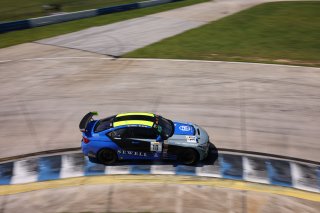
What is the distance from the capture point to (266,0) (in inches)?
1859

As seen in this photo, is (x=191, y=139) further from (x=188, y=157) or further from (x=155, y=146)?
(x=155, y=146)

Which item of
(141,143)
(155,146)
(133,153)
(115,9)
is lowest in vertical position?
(133,153)

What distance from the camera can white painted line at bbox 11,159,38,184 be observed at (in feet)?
39.2

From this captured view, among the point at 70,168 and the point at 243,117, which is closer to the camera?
the point at 70,168

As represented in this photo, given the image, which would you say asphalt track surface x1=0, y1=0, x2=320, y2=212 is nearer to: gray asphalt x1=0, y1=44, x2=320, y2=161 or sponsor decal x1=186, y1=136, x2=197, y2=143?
gray asphalt x1=0, y1=44, x2=320, y2=161

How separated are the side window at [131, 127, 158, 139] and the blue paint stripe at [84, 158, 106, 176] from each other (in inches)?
61.9

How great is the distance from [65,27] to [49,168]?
76.3 feet

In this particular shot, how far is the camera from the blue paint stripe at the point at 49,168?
39.7ft

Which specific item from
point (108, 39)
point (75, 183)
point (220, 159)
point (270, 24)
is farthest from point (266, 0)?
point (75, 183)

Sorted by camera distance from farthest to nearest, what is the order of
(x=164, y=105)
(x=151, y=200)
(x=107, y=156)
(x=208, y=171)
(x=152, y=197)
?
(x=164, y=105)
(x=107, y=156)
(x=208, y=171)
(x=152, y=197)
(x=151, y=200)

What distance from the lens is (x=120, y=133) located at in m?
12.3

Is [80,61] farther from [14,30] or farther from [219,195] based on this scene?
[219,195]

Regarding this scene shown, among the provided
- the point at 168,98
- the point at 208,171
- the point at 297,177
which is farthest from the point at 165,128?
the point at 168,98

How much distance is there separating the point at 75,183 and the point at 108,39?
748 inches
